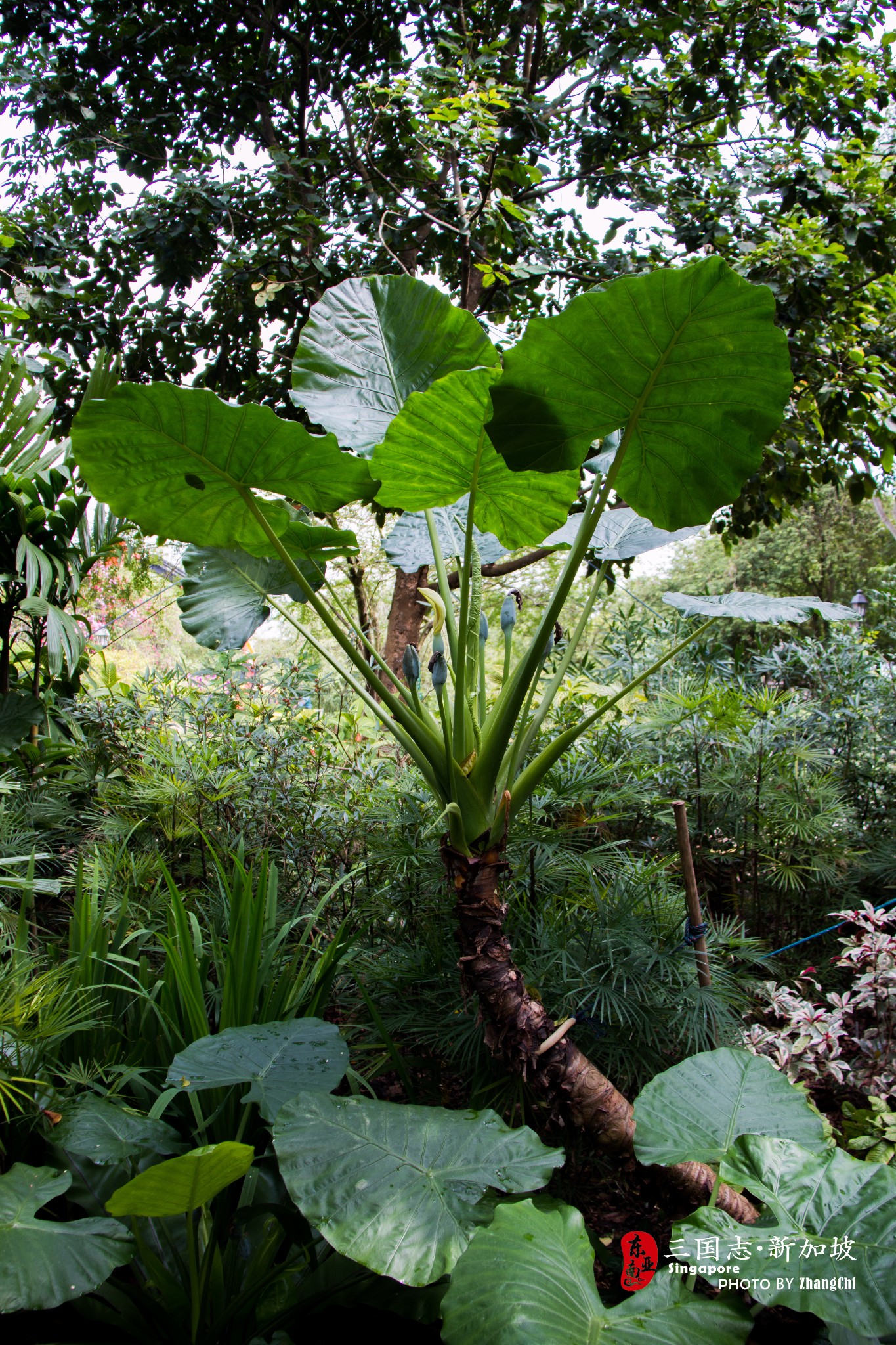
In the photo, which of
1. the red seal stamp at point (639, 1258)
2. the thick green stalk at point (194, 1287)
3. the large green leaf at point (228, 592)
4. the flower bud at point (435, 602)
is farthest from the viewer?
the large green leaf at point (228, 592)

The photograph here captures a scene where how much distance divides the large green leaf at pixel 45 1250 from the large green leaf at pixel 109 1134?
0.06m

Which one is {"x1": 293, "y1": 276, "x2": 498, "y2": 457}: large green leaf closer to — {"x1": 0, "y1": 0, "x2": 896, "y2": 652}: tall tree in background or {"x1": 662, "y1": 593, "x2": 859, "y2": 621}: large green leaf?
{"x1": 662, "y1": 593, "x2": 859, "y2": 621}: large green leaf

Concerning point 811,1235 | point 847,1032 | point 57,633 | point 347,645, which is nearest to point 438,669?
point 347,645

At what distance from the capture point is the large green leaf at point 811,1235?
2.43 ft

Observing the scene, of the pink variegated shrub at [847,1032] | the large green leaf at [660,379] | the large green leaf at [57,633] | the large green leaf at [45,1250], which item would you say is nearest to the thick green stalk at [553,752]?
the large green leaf at [660,379]

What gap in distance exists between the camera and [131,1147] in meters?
1.03

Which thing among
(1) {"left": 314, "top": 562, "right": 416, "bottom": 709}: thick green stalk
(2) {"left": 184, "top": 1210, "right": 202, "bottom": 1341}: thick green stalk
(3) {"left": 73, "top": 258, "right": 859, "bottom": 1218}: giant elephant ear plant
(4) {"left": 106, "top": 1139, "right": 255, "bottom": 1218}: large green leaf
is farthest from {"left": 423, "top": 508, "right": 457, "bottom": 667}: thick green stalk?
(2) {"left": 184, "top": 1210, "right": 202, "bottom": 1341}: thick green stalk

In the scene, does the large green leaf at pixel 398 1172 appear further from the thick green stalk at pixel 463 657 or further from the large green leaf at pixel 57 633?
the large green leaf at pixel 57 633

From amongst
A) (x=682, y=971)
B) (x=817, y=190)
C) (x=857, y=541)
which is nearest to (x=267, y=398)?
(x=817, y=190)

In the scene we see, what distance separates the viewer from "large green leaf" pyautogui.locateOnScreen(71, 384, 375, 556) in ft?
3.51

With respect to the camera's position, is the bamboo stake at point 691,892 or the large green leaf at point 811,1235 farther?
the bamboo stake at point 691,892

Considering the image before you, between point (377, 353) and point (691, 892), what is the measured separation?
1284 mm

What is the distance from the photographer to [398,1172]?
0.93 m

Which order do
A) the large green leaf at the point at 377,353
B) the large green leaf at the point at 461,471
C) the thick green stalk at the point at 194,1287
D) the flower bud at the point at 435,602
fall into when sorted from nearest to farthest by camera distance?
the thick green stalk at the point at 194,1287, the large green leaf at the point at 461,471, the flower bud at the point at 435,602, the large green leaf at the point at 377,353
